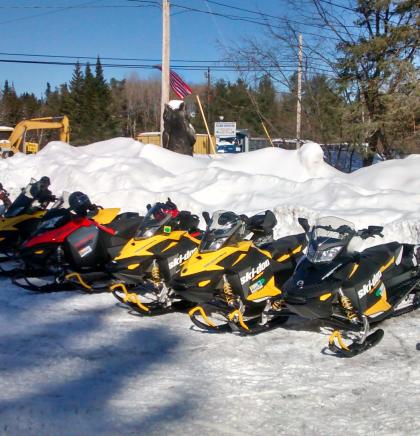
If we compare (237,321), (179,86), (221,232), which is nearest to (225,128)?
(179,86)

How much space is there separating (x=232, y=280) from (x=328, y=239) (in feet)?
3.43

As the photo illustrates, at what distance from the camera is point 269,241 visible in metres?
7.12

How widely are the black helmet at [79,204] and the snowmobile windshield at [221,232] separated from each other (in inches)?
84.6

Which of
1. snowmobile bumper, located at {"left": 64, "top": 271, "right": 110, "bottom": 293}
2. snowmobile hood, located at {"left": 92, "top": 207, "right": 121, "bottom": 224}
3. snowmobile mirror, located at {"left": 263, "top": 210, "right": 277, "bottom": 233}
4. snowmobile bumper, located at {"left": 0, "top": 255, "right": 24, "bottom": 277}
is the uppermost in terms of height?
snowmobile mirror, located at {"left": 263, "top": 210, "right": 277, "bottom": 233}

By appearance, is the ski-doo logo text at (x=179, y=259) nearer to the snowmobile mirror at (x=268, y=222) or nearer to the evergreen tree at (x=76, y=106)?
the snowmobile mirror at (x=268, y=222)

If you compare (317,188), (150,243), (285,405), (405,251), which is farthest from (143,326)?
(317,188)

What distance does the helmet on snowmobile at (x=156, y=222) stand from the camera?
6.87m

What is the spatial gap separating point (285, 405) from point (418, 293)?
2838 mm

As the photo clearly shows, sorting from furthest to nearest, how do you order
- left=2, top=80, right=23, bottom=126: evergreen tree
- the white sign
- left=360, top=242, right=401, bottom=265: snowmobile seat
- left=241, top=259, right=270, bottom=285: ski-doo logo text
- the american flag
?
left=2, top=80, right=23, bottom=126: evergreen tree → the white sign → the american flag → left=241, top=259, right=270, bottom=285: ski-doo logo text → left=360, top=242, right=401, bottom=265: snowmobile seat

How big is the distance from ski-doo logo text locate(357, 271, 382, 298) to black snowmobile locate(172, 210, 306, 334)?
795 millimetres

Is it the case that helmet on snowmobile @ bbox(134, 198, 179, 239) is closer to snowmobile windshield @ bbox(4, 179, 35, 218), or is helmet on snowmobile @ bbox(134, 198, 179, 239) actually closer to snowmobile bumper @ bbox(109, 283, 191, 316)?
snowmobile bumper @ bbox(109, 283, 191, 316)

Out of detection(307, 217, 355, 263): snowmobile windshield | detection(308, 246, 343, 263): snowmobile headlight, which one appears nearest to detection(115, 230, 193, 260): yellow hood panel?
detection(307, 217, 355, 263): snowmobile windshield

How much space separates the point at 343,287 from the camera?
5352 mm

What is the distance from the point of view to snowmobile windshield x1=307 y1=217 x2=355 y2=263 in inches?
215
